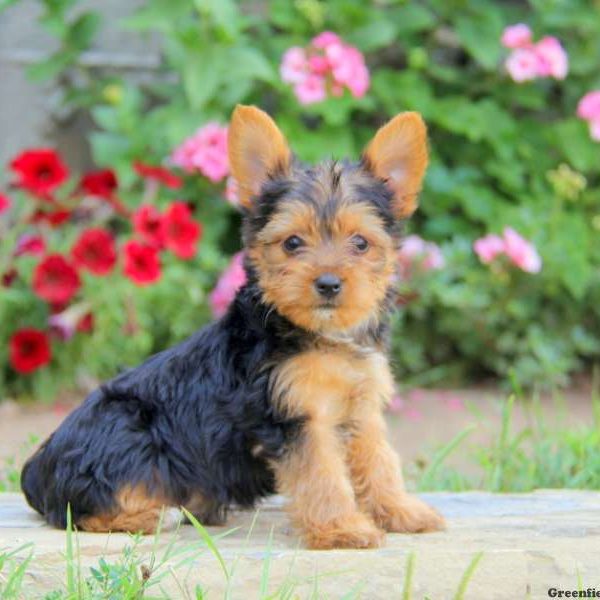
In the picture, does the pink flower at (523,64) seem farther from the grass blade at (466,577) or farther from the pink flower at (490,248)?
the grass blade at (466,577)

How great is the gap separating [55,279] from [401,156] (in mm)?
4233

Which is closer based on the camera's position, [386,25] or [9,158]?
[386,25]

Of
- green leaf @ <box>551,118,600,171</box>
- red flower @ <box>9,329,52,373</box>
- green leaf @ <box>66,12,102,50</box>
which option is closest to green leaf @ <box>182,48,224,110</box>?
green leaf @ <box>66,12,102,50</box>

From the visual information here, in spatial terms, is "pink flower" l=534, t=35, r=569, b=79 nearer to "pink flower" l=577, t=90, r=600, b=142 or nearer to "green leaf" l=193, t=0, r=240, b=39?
"pink flower" l=577, t=90, r=600, b=142

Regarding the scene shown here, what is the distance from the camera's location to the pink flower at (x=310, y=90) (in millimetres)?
9438

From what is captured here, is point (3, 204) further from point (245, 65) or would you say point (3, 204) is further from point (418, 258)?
point (418, 258)

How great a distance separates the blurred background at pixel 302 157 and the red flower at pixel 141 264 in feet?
0.06

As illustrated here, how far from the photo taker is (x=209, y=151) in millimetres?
9195

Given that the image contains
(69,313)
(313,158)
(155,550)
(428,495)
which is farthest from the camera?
(313,158)

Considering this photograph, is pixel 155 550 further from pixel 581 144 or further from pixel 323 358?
pixel 581 144

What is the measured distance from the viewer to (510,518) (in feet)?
17.8

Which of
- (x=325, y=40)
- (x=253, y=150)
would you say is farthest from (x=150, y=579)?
(x=325, y=40)

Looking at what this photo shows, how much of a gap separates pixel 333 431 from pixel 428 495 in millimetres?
1440

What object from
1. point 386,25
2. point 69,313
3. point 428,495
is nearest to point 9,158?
point 69,313
